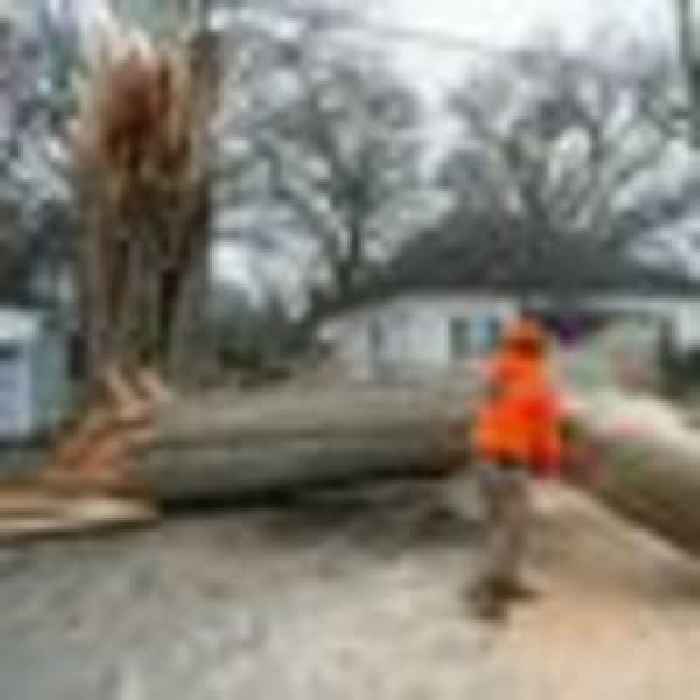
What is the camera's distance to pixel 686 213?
4341cm

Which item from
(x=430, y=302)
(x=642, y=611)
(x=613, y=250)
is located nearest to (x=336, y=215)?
(x=430, y=302)

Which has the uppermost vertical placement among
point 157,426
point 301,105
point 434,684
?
point 301,105

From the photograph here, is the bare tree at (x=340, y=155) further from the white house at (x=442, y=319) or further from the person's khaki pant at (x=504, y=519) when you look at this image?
the person's khaki pant at (x=504, y=519)

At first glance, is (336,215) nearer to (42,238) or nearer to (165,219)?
(42,238)

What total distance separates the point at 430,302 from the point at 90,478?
30180 mm

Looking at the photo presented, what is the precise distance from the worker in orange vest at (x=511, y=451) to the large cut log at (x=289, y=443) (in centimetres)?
208

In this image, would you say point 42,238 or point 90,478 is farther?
point 42,238

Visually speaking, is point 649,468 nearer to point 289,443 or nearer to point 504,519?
point 504,519

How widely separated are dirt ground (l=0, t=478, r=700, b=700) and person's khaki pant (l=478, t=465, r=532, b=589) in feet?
0.75

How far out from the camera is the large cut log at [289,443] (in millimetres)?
11266

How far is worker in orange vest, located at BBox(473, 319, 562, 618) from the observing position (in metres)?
9.25

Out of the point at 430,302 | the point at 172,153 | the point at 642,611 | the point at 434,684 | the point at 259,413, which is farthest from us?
the point at 430,302

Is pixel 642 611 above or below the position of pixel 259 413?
below

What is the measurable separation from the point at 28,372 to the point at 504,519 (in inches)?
905
